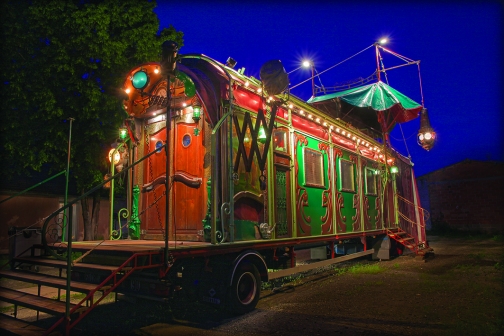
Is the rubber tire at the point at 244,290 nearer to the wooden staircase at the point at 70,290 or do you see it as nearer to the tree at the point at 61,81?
the wooden staircase at the point at 70,290

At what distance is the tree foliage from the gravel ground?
21.5 feet

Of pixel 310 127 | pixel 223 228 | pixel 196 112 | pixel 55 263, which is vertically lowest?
pixel 55 263

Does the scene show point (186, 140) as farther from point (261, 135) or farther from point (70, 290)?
point (70, 290)

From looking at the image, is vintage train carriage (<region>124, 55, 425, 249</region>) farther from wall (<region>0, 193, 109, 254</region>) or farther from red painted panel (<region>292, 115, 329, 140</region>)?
wall (<region>0, 193, 109, 254</region>)

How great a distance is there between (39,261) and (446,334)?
581cm

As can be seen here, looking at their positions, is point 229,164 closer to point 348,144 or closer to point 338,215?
point 338,215

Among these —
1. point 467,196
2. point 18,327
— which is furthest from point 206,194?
point 467,196

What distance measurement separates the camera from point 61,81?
10891 mm

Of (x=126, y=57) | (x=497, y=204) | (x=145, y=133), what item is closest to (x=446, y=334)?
(x=145, y=133)

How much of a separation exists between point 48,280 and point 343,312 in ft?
14.3

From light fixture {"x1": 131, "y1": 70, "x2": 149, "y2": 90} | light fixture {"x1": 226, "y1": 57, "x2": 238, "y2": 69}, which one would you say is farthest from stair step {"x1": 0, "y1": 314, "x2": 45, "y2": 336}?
light fixture {"x1": 226, "y1": 57, "x2": 238, "y2": 69}

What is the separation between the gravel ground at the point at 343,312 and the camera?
184 inches

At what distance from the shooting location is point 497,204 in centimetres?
2377

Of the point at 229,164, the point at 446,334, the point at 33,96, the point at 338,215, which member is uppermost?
the point at 33,96
